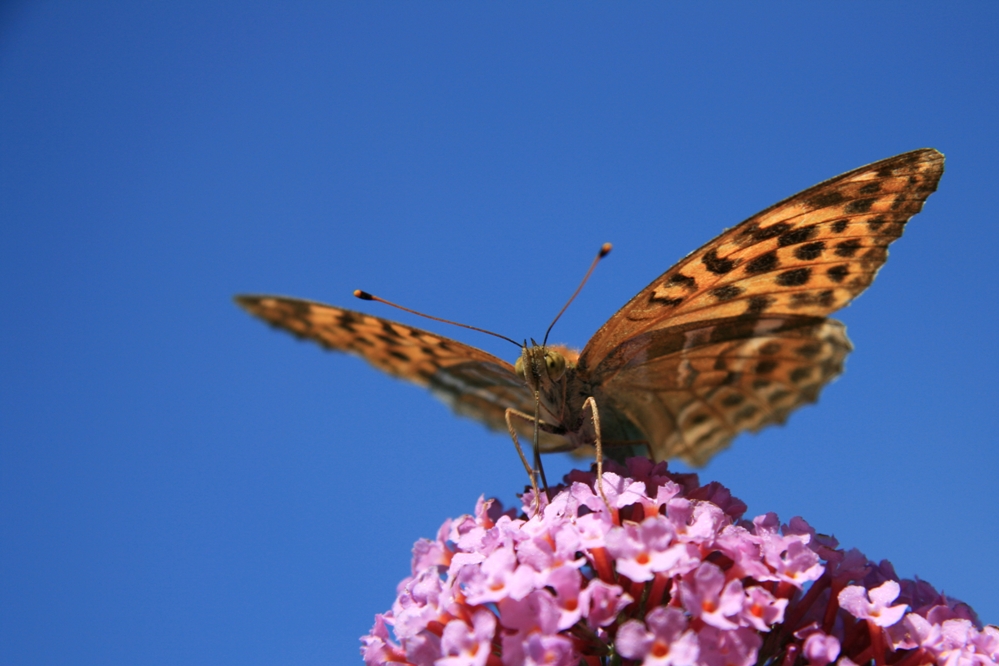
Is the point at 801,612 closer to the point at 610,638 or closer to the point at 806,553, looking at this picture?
the point at 806,553

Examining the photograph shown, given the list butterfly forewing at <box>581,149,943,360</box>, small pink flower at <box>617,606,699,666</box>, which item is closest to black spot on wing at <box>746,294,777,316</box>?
butterfly forewing at <box>581,149,943,360</box>

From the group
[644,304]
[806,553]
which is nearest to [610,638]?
[806,553]

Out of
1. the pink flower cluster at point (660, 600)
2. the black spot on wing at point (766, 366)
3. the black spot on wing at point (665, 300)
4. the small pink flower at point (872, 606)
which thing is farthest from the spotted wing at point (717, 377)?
the small pink flower at point (872, 606)

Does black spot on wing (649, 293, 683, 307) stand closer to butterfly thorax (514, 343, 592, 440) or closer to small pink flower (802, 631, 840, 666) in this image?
butterfly thorax (514, 343, 592, 440)

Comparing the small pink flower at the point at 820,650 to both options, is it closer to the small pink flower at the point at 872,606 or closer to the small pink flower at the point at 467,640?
the small pink flower at the point at 872,606

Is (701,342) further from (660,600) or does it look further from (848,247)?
(660,600)

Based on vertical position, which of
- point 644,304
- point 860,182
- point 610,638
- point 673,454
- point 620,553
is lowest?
point 610,638

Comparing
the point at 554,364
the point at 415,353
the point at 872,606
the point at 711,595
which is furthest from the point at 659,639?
the point at 415,353
